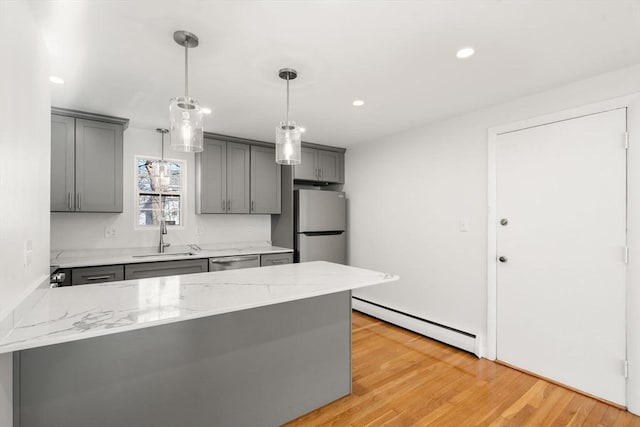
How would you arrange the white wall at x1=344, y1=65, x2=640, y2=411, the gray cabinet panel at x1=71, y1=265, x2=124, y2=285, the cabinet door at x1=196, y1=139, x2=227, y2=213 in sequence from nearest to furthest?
the white wall at x1=344, y1=65, x2=640, y2=411
the gray cabinet panel at x1=71, y1=265, x2=124, y2=285
the cabinet door at x1=196, y1=139, x2=227, y2=213

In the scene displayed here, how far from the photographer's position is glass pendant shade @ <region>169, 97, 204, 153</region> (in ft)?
5.44

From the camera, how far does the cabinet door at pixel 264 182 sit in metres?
4.08

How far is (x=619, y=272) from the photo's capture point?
2148mm

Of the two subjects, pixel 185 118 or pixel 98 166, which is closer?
pixel 185 118

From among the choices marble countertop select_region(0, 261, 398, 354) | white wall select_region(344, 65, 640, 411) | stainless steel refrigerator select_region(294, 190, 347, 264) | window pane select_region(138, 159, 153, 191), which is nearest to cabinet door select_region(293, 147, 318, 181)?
stainless steel refrigerator select_region(294, 190, 347, 264)

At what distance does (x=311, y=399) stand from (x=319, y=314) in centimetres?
56

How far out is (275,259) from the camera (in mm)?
3945

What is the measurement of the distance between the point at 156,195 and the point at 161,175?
25cm

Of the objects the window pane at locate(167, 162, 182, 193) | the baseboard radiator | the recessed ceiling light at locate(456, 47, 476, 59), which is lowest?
the baseboard radiator

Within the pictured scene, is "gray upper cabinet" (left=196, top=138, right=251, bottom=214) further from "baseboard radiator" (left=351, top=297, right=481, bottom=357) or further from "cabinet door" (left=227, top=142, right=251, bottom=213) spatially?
"baseboard radiator" (left=351, top=297, right=481, bottom=357)

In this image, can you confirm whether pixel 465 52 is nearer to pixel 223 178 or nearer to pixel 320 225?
pixel 320 225

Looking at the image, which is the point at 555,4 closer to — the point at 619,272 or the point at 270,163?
the point at 619,272

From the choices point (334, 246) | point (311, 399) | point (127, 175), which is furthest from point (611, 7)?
point (127, 175)

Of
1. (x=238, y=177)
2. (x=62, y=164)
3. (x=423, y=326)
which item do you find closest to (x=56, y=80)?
(x=62, y=164)
